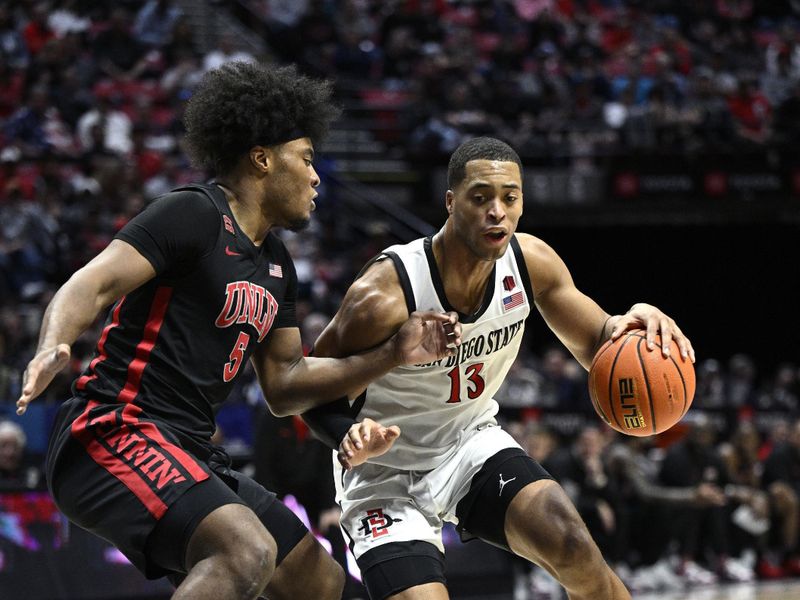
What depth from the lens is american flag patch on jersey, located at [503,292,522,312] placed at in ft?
14.3

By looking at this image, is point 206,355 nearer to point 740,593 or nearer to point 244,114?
point 244,114

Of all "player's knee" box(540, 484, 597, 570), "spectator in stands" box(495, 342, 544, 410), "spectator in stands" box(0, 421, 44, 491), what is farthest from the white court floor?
"player's knee" box(540, 484, 597, 570)

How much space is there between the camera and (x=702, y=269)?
19375mm

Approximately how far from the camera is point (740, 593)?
31.5 ft

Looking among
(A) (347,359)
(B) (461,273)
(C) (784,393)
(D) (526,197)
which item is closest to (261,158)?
(A) (347,359)

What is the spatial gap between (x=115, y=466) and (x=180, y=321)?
490mm

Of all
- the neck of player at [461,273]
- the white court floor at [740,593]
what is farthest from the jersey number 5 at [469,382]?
the white court floor at [740,593]

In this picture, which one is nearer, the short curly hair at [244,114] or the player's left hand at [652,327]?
the short curly hair at [244,114]

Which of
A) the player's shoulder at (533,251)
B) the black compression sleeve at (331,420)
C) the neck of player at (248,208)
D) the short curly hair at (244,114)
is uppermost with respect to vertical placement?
the short curly hair at (244,114)

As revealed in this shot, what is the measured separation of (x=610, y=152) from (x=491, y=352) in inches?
483

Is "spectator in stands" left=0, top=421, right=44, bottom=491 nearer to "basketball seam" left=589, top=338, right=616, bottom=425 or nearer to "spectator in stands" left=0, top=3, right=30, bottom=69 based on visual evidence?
Result: "basketball seam" left=589, top=338, right=616, bottom=425

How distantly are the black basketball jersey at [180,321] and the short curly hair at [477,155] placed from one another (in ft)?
3.12

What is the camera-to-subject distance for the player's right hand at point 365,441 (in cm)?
375

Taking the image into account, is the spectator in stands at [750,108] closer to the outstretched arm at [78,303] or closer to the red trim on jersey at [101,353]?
the red trim on jersey at [101,353]
